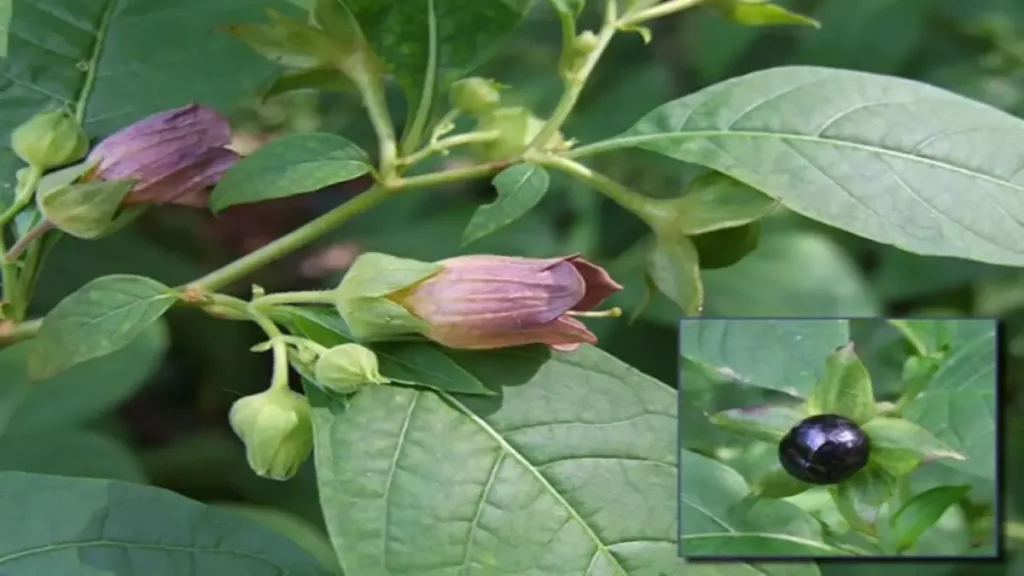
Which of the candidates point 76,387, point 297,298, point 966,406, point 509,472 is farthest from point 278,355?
point 76,387

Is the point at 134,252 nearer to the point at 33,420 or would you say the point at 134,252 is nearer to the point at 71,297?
the point at 33,420

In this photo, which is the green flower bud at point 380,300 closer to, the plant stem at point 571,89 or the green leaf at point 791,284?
the plant stem at point 571,89

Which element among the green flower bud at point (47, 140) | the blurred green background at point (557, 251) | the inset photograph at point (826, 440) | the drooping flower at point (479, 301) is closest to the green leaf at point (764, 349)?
the inset photograph at point (826, 440)

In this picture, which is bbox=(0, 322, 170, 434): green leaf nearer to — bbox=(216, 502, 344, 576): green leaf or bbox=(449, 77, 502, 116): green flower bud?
bbox=(216, 502, 344, 576): green leaf

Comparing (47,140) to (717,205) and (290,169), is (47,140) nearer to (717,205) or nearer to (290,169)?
(290,169)

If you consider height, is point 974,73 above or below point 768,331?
above

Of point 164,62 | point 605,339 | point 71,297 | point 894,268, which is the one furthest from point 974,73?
point 71,297

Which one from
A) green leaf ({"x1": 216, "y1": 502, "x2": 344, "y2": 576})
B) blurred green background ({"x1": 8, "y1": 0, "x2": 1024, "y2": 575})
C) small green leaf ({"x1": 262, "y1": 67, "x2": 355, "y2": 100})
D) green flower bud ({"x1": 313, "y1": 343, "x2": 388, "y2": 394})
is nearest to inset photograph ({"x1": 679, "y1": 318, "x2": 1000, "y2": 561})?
green flower bud ({"x1": 313, "y1": 343, "x2": 388, "y2": 394})
